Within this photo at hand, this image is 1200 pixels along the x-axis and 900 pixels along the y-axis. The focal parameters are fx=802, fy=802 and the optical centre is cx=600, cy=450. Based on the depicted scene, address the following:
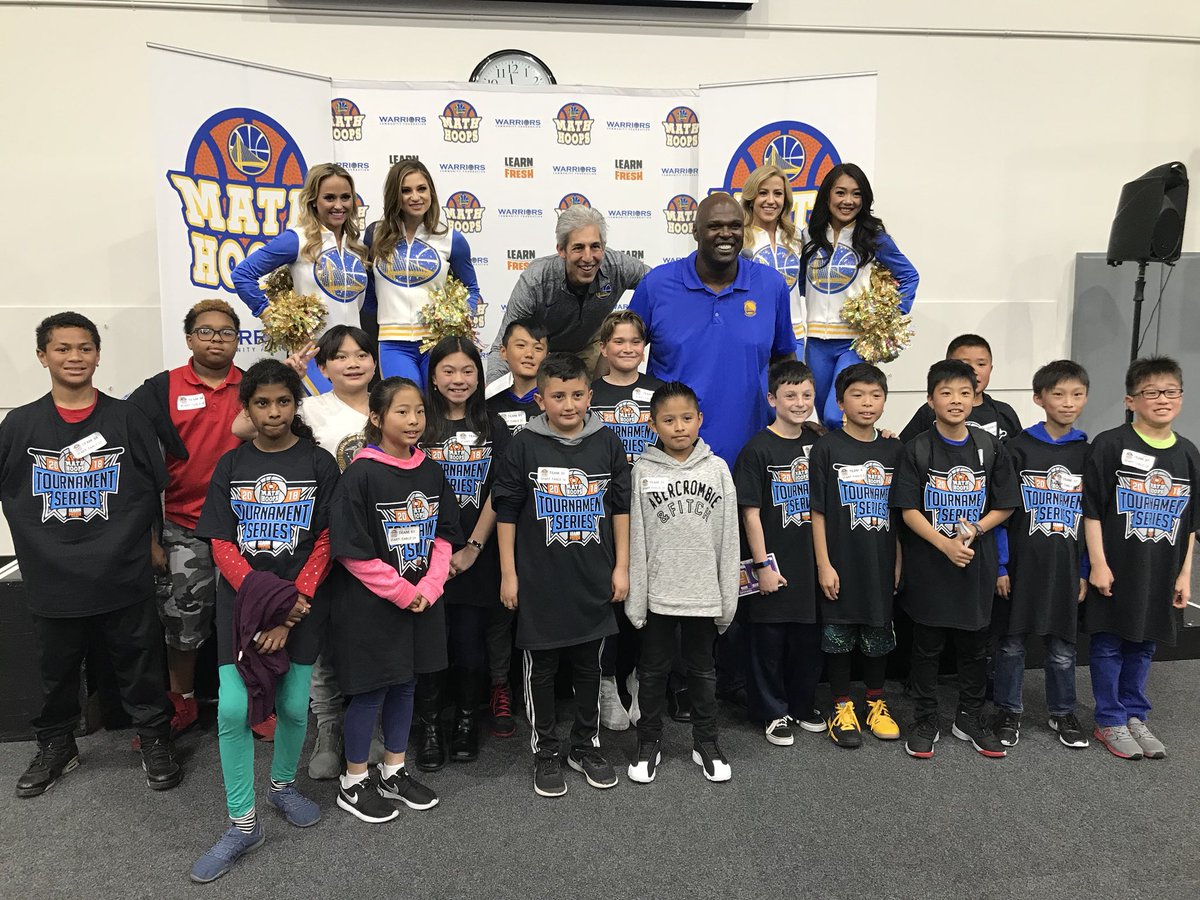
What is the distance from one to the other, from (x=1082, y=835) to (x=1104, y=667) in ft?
3.01

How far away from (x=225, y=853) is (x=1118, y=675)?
11.6ft

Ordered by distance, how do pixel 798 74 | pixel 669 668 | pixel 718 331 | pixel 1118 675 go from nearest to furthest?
1. pixel 669 668
2. pixel 1118 675
3. pixel 718 331
4. pixel 798 74

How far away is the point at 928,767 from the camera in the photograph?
3.18m

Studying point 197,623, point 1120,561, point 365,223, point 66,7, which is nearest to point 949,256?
point 1120,561

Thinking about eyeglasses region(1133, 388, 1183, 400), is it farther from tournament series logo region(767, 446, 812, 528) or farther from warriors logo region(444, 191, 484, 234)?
warriors logo region(444, 191, 484, 234)

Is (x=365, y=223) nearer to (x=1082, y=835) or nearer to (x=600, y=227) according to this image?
(x=600, y=227)

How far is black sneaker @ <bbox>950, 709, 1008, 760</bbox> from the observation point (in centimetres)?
326

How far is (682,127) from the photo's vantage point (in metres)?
6.05

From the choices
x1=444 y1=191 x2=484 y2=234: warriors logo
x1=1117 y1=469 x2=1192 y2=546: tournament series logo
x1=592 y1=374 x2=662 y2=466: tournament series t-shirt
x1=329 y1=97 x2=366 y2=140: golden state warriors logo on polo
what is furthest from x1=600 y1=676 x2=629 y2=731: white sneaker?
x1=329 y1=97 x2=366 y2=140: golden state warriors logo on polo

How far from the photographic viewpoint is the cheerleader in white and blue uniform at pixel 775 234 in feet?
14.1

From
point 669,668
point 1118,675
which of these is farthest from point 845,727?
point 1118,675

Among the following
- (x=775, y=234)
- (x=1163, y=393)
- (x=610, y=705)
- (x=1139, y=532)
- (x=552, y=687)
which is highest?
(x=775, y=234)

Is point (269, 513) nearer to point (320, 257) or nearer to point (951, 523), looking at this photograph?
point (320, 257)

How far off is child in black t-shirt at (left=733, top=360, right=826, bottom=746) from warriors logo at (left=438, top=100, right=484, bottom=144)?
11.4ft
